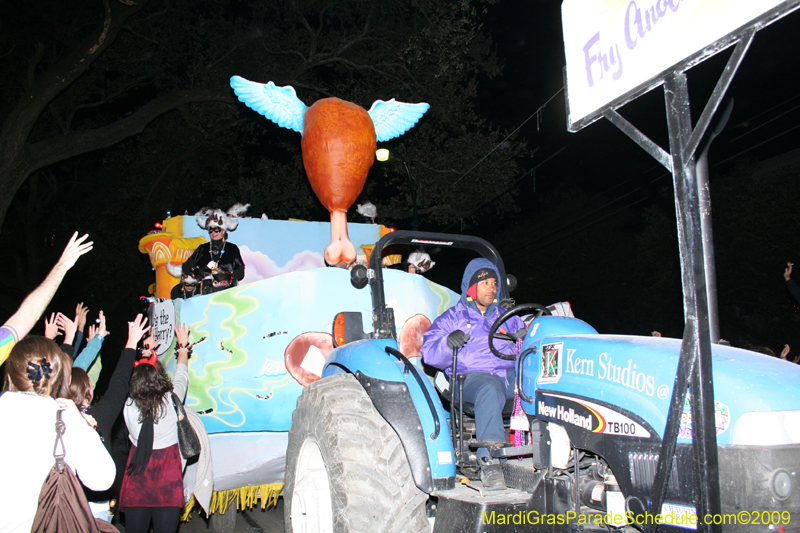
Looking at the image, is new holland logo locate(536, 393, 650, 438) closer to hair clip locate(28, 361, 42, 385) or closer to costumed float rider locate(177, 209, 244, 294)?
hair clip locate(28, 361, 42, 385)

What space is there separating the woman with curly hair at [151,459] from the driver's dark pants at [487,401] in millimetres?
2217

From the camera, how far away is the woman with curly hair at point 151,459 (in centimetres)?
390

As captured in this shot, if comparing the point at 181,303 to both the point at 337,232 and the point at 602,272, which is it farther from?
the point at 602,272

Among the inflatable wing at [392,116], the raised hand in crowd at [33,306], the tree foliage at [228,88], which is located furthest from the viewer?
the tree foliage at [228,88]

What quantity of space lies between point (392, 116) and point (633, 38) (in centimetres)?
496

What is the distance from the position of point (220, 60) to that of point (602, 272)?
78.4 feet

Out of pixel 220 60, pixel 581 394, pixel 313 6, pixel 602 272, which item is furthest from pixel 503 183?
pixel 602 272

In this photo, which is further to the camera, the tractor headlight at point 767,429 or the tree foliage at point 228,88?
the tree foliage at point 228,88

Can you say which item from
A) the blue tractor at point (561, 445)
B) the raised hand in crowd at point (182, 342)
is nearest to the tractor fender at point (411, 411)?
the blue tractor at point (561, 445)

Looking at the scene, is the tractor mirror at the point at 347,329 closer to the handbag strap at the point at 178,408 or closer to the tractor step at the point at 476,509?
the handbag strap at the point at 178,408

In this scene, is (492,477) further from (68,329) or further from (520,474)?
(68,329)

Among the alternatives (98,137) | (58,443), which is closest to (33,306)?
(58,443)

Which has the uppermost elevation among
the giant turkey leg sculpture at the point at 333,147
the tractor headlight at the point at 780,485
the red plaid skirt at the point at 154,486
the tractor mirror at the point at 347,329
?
the giant turkey leg sculpture at the point at 333,147

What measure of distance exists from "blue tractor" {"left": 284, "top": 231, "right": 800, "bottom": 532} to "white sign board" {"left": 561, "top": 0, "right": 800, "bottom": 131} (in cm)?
109
